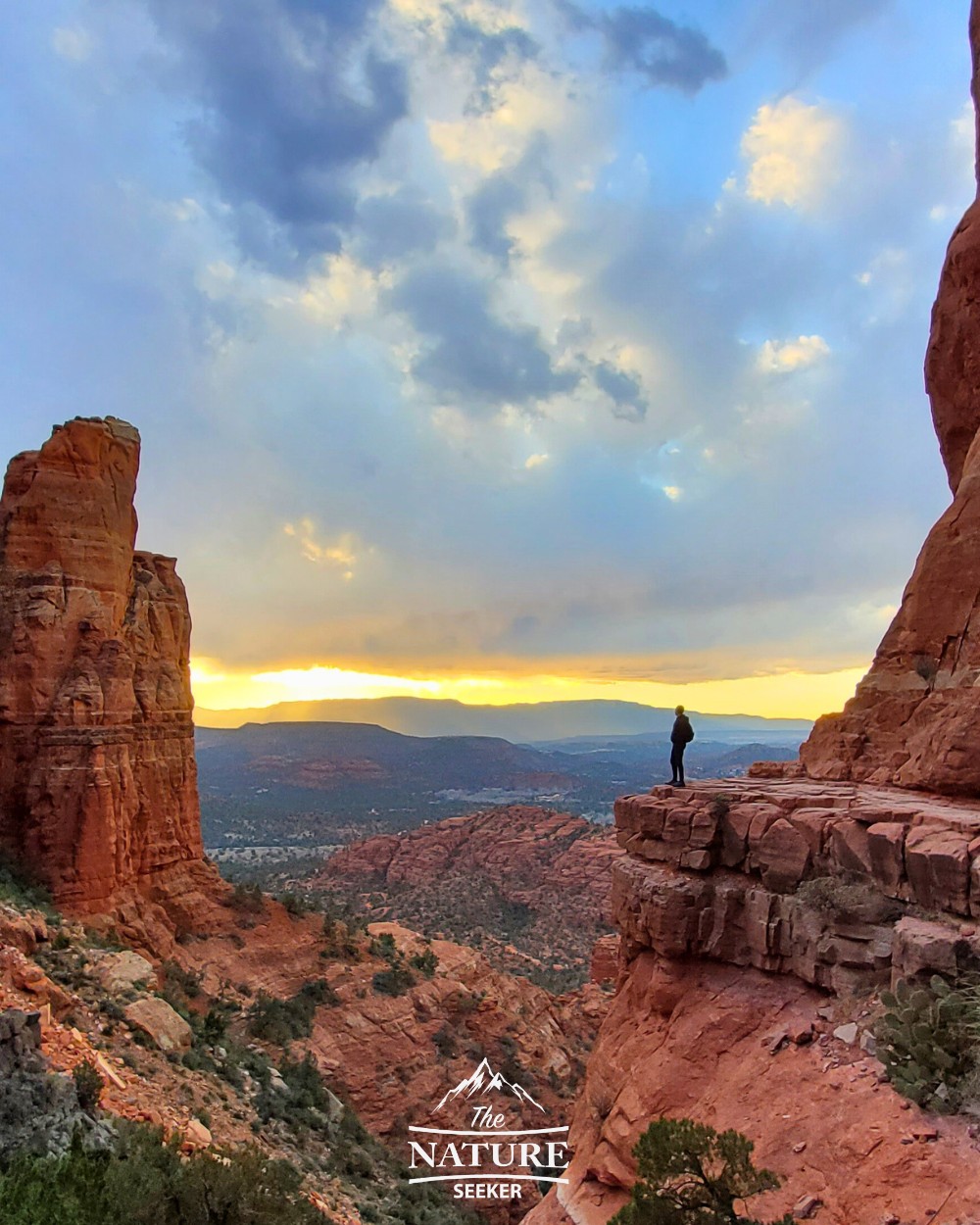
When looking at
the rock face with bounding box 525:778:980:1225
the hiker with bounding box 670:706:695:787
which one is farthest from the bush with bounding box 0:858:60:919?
the hiker with bounding box 670:706:695:787

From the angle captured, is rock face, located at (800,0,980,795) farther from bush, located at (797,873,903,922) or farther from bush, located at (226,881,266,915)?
bush, located at (226,881,266,915)

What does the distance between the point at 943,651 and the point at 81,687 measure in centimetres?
2362

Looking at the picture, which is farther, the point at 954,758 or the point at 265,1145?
the point at 265,1145

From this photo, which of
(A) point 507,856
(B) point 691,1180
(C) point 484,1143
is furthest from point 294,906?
(A) point 507,856

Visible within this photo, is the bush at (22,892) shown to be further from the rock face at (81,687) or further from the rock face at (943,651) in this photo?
the rock face at (943,651)

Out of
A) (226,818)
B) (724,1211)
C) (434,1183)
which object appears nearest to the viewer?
(724,1211)

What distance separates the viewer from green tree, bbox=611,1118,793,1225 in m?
6.39

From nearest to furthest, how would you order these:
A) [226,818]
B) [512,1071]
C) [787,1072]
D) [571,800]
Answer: [787,1072]
[512,1071]
[226,818]
[571,800]

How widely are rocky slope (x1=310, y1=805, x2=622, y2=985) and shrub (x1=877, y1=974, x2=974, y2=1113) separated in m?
34.7

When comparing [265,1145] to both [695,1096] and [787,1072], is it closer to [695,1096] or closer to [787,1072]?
[695,1096]

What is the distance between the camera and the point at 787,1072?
848 centimetres

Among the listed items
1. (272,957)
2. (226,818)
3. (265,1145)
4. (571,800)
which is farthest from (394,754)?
(265,1145)

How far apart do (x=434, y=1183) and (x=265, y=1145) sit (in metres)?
8.10

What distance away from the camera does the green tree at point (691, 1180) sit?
6.39 meters
